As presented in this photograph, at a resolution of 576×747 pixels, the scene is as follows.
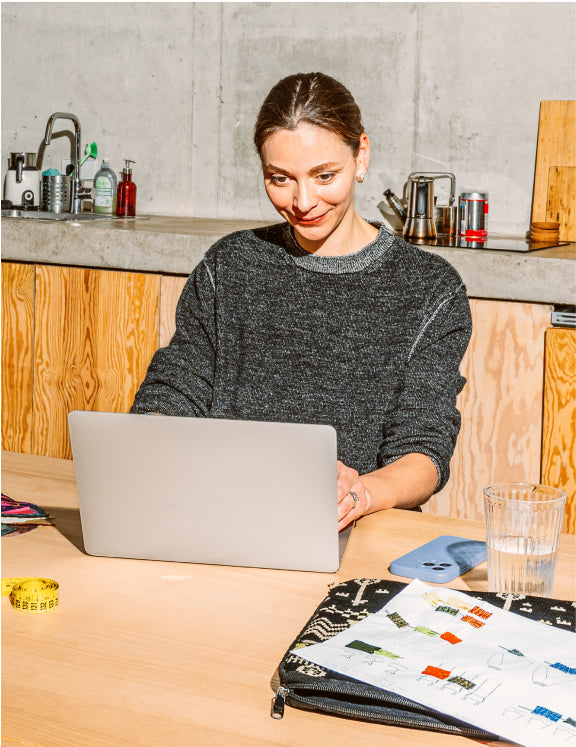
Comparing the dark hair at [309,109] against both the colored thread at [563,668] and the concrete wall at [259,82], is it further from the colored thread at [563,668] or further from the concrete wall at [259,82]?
the concrete wall at [259,82]

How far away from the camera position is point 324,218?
1.65 metres

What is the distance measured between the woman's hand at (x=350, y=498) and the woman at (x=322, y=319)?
0.73 feet

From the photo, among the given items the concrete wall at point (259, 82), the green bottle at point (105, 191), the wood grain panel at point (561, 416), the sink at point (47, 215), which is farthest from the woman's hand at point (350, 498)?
the green bottle at point (105, 191)

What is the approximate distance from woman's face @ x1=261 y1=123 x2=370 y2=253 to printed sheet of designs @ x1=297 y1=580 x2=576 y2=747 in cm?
79

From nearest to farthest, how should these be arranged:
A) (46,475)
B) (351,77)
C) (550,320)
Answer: (46,475) → (550,320) → (351,77)

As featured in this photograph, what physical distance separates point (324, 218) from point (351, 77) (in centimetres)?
188

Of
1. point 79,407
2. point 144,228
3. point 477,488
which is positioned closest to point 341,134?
point 477,488

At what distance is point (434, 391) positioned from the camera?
5.31ft

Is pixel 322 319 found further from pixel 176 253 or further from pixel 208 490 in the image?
pixel 176 253

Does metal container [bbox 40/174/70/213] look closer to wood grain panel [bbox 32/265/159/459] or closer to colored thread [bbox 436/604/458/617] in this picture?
wood grain panel [bbox 32/265/159/459]

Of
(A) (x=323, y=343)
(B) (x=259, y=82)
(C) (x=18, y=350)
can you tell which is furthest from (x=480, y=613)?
(B) (x=259, y=82)

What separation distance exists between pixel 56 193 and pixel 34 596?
9.06 feet

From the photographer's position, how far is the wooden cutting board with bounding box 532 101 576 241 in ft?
9.91

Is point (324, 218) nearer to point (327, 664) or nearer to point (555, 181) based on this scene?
point (327, 664)
